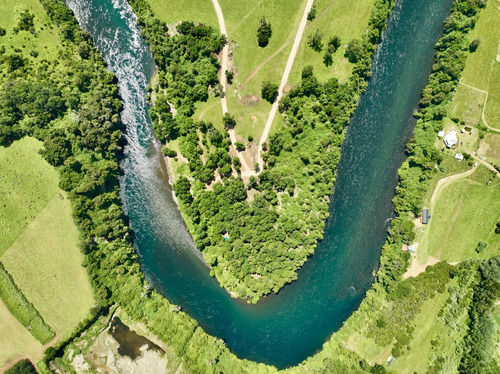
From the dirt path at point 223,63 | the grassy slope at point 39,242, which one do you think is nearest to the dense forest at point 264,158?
the dirt path at point 223,63

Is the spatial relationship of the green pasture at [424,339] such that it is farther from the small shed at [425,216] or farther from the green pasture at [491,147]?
the green pasture at [491,147]

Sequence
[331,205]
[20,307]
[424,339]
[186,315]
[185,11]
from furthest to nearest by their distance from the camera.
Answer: [331,205]
[186,315]
[185,11]
[424,339]
[20,307]

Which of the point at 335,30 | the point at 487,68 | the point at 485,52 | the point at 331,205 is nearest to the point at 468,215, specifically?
the point at 331,205

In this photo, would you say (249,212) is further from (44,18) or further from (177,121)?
(44,18)

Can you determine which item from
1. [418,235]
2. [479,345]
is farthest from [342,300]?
[479,345]

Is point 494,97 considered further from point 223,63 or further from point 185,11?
point 185,11
